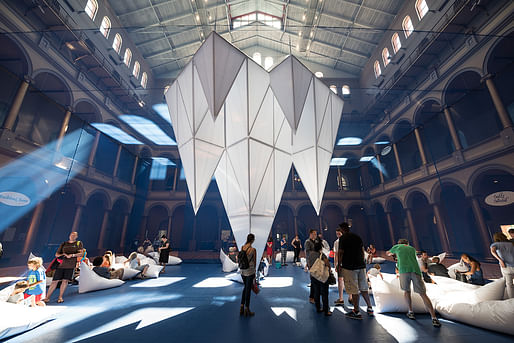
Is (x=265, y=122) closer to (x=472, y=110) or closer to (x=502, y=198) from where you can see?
(x=502, y=198)

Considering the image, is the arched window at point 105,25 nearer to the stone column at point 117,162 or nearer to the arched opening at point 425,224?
the stone column at point 117,162

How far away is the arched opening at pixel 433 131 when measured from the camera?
47.9 feet

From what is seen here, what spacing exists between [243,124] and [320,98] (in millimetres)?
3224

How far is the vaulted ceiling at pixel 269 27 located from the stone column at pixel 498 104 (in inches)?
315

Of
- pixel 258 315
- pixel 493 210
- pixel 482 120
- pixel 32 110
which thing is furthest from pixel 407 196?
pixel 32 110

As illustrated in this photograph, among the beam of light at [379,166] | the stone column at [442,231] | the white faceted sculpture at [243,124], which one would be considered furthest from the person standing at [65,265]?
the beam of light at [379,166]

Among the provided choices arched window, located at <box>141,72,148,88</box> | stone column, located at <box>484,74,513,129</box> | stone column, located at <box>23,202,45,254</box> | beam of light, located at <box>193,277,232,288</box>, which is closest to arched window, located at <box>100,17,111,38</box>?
arched window, located at <box>141,72,148,88</box>

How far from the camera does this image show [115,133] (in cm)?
1580

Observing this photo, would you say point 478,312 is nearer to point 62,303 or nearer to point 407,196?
point 62,303

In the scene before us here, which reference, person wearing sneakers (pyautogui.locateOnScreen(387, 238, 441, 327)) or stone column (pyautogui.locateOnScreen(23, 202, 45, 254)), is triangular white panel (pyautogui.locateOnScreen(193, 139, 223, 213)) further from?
stone column (pyautogui.locateOnScreen(23, 202, 45, 254))

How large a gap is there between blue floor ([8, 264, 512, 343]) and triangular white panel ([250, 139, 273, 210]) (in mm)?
2939

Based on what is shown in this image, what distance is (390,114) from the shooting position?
17.3m

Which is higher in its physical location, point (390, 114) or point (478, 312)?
point (390, 114)

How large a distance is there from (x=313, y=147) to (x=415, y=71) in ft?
39.5
